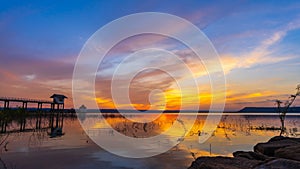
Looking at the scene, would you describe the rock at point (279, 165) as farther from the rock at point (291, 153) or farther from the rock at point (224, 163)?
the rock at point (291, 153)

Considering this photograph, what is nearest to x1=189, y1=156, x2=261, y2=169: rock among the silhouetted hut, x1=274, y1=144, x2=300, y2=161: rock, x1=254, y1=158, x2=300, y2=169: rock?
x1=274, y1=144, x2=300, y2=161: rock

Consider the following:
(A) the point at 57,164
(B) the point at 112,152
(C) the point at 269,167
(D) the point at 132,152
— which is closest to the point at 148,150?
(D) the point at 132,152

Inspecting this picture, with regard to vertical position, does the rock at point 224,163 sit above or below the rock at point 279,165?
below

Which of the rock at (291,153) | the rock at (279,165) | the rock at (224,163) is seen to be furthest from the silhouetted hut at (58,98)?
the rock at (279,165)

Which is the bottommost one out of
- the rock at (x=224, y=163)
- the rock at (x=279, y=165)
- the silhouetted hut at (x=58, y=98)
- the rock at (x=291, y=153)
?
the rock at (x=224, y=163)

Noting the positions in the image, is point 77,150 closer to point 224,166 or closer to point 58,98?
point 224,166

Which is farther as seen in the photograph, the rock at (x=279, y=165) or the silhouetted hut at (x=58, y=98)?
the silhouetted hut at (x=58, y=98)

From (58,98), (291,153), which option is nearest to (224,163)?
(291,153)

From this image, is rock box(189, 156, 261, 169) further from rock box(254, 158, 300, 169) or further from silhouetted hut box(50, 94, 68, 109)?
silhouetted hut box(50, 94, 68, 109)

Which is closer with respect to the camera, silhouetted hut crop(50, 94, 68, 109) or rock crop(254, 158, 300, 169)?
rock crop(254, 158, 300, 169)

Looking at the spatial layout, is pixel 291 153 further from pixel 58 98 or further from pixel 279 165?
pixel 58 98

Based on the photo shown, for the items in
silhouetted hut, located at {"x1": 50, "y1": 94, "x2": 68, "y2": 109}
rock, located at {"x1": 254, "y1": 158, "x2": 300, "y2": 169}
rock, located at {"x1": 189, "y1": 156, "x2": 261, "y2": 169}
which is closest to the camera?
rock, located at {"x1": 254, "y1": 158, "x2": 300, "y2": 169}

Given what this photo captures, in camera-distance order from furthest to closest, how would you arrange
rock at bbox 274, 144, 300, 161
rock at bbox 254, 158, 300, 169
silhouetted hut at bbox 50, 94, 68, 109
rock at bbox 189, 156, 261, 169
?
silhouetted hut at bbox 50, 94, 68, 109
rock at bbox 274, 144, 300, 161
rock at bbox 189, 156, 261, 169
rock at bbox 254, 158, 300, 169

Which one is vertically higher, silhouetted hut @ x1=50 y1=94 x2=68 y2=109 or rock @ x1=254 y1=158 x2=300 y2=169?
silhouetted hut @ x1=50 y1=94 x2=68 y2=109
